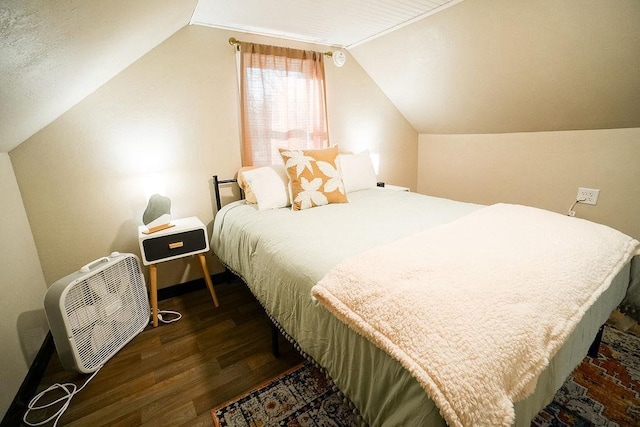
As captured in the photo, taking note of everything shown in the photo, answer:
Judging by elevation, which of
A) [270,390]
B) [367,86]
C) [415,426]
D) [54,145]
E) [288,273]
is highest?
[367,86]

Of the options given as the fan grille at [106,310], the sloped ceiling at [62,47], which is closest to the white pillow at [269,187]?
the fan grille at [106,310]

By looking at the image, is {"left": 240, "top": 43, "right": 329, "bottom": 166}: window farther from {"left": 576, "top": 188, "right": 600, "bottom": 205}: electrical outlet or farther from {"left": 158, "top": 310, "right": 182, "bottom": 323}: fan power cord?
{"left": 576, "top": 188, "right": 600, "bottom": 205}: electrical outlet

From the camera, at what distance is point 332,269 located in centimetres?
106

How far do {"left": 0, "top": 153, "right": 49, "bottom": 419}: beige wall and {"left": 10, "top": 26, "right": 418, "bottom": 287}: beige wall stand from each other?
0.43ft

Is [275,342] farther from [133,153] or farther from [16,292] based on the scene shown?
[133,153]

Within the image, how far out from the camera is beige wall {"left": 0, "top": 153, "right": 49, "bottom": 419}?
4.11 ft

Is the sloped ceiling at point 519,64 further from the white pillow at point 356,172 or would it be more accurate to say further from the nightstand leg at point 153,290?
the nightstand leg at point 153,290

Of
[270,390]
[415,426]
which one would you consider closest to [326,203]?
[270,390]

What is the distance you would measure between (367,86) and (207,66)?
161 cm

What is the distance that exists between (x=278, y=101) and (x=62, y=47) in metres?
1.59

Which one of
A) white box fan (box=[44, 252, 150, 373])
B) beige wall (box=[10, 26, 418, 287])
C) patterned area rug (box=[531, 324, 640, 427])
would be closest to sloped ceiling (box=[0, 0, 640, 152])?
beige wall (box=[10, 26, 418, 287])

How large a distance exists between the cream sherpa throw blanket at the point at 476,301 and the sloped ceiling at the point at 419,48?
112cm

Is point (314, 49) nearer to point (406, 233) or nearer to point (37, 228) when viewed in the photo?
point (406, 233)

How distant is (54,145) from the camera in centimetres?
175
